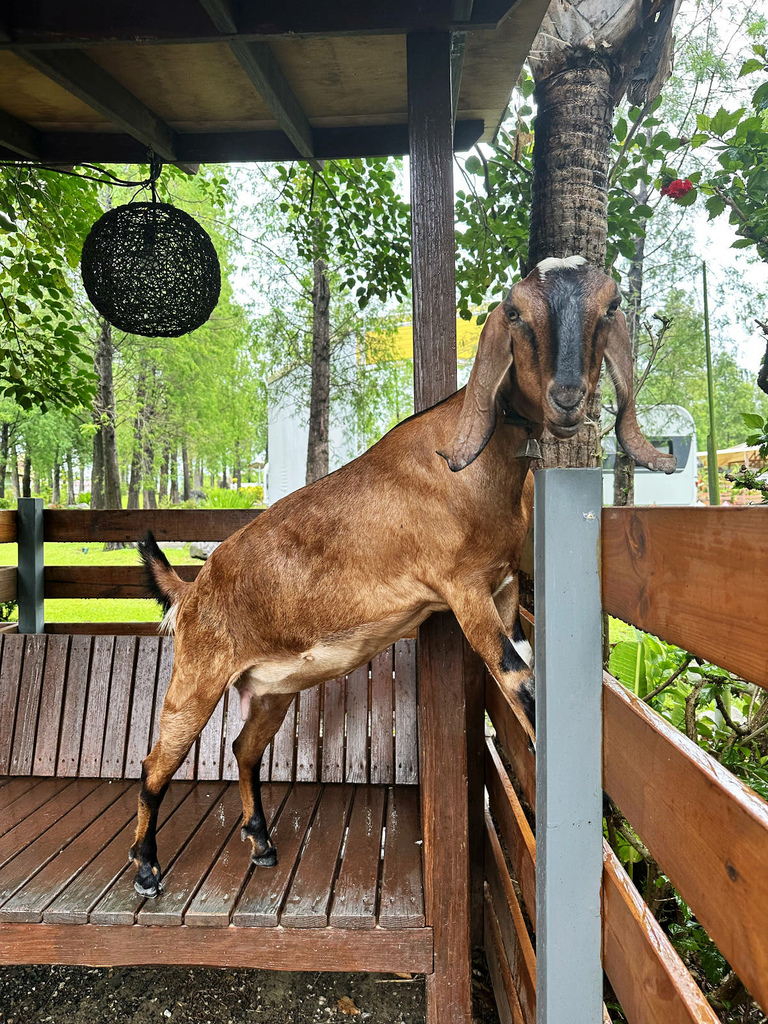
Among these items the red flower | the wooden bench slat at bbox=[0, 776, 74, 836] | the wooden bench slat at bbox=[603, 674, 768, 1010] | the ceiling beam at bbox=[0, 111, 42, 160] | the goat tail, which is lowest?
the wooden bench slat at bbox=[0, 776, 74, 836]

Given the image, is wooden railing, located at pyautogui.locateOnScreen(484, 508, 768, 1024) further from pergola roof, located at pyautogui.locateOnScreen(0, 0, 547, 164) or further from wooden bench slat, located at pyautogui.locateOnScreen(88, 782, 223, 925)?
pergola roof, located at pyautogui.locateOnScreen(0, 0, 547, 164)

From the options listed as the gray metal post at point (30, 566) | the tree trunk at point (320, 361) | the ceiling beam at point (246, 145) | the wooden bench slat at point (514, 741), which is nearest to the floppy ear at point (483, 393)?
the wooden bench slat at point (514, 741)

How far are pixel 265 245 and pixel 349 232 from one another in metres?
5.26

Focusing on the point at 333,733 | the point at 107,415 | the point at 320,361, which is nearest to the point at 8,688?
the point at 333,733

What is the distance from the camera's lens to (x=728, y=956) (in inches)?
26.0

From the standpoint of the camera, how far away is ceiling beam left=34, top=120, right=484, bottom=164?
112 inches

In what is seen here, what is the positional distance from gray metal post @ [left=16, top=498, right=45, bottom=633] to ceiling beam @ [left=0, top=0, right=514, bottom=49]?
252 cm

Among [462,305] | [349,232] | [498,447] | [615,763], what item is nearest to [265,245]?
[349,232]

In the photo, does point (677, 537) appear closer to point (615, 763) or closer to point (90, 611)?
point (615, 763)

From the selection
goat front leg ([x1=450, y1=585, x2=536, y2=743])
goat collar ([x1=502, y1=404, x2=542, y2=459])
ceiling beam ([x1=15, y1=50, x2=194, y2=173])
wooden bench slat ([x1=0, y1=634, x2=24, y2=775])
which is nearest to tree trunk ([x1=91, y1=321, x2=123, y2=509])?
wooden bench slat ([x1=0, y1=634, x2=24, y2=775])

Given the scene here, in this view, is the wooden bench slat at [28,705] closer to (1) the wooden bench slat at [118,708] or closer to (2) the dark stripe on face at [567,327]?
(1) the wooden bench slat at [118,708]

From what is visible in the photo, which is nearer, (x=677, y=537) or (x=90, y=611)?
(x=677, y=537)

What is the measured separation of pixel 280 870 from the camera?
84.0 inches

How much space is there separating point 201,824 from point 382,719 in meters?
0.77
